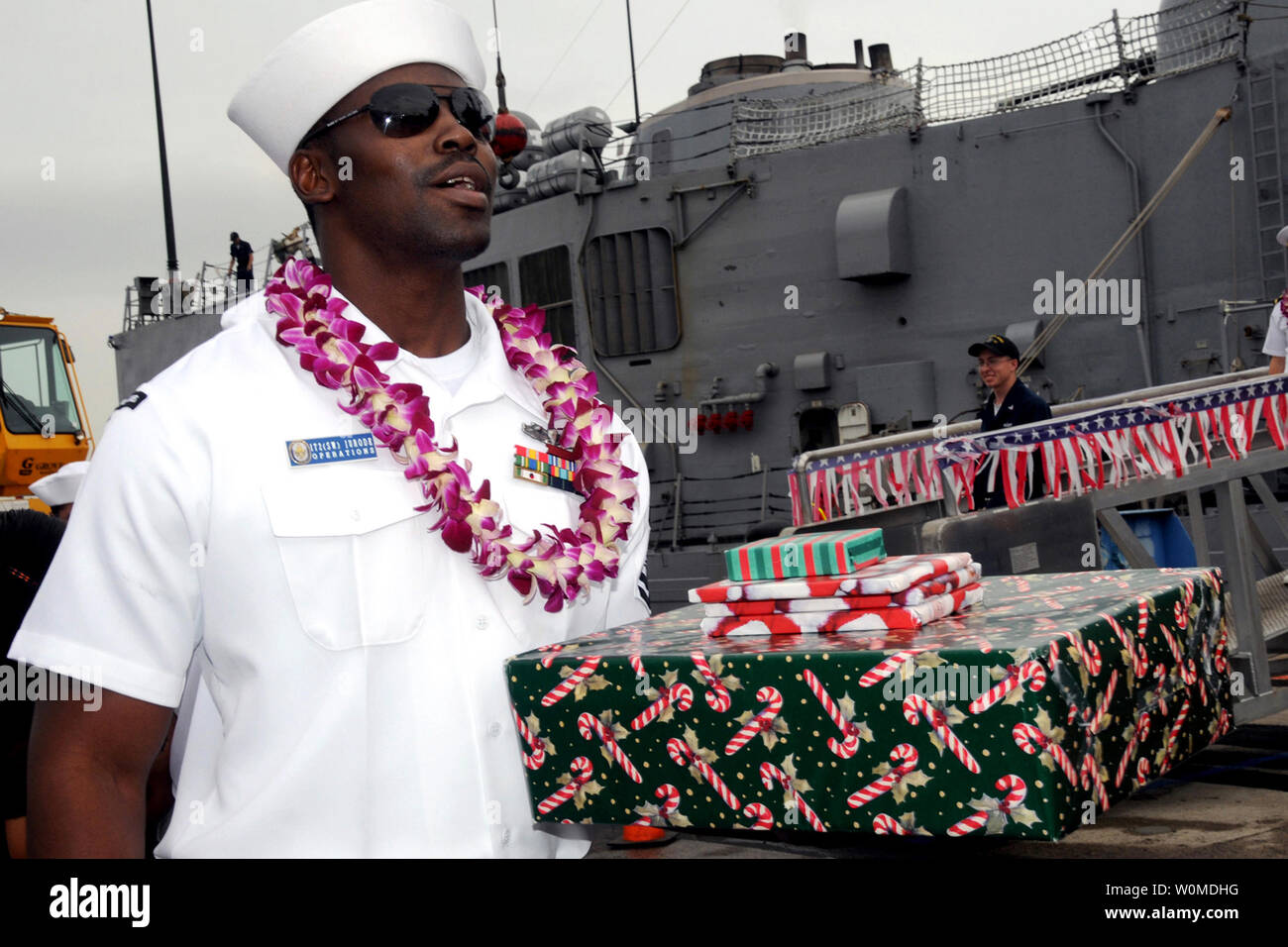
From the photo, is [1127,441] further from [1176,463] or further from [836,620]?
[836,620]

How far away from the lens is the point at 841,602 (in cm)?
187

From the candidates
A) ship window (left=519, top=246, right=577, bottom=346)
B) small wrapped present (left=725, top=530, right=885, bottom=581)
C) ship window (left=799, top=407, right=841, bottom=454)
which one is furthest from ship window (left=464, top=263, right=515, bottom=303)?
small wrapped present (left=725, top=530, right=885, bottom=581)

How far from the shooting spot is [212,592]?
1.72 metres

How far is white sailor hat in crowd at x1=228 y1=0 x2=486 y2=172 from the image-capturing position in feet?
6.57

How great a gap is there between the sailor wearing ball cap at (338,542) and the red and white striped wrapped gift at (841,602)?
0.83 feet

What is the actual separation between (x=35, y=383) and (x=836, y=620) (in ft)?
45.8

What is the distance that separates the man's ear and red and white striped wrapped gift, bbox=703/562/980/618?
35.7 inches

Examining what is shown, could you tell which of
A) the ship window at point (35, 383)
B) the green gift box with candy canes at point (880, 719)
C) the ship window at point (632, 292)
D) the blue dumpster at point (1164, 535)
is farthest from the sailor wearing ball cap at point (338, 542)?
the ship window at point (632, 292)

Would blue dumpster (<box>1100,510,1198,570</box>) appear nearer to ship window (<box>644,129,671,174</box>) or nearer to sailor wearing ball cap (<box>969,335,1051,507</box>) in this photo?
sailor wearing ball cap (<box>969,335,1051,507</box>)

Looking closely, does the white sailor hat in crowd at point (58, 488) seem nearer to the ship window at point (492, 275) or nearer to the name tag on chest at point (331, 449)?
the name tag on chest at point (331, 449)
